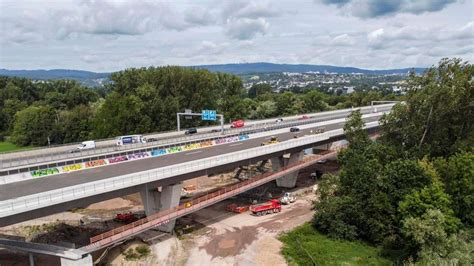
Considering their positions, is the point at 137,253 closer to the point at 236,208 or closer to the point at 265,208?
the point at 236,208

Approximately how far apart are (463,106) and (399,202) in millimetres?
27312

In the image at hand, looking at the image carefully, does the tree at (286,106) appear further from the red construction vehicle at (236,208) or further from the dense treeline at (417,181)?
the red construction vehicle at (236,208)

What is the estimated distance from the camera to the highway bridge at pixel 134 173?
3825 cm

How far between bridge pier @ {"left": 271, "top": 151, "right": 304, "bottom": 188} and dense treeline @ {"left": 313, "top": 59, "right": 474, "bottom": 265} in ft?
32.1

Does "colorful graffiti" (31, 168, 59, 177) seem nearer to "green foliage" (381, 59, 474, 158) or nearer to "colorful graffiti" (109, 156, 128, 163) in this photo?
"colorful graffiti" (109, 156, 128, 163)

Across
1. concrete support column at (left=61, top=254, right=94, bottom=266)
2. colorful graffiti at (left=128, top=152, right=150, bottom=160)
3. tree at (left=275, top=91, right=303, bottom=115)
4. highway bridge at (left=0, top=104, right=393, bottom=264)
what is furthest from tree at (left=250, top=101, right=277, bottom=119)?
concrete support column at (left=61, top=254, right=94, bottom=266)

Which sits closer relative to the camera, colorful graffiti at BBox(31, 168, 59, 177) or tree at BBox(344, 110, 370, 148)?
colorful graffiti at BBox(31, 168, 59, 177)

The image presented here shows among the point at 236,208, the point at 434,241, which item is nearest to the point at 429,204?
the point at 434,241

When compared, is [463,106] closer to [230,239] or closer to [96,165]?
[230,239]

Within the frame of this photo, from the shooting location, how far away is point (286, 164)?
7475 cm

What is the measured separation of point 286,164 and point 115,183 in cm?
3838

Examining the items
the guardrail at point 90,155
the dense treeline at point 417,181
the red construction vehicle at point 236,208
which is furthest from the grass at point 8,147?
the dense treeline at point 417,181

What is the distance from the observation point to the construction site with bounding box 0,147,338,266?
46.2 m

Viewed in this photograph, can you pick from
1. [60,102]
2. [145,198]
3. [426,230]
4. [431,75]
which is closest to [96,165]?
[145,198]
